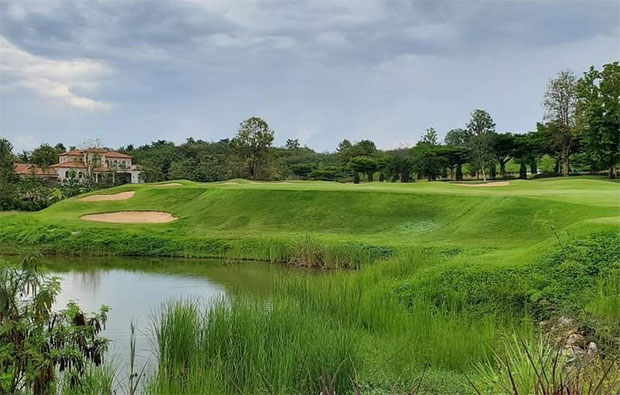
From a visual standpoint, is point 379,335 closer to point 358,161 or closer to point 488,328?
point 488,328

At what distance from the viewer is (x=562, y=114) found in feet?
160

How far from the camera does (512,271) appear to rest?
9.76 m

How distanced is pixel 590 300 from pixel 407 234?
11.2 m

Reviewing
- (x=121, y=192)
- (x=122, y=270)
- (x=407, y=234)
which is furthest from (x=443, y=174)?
(x=122, y=270)

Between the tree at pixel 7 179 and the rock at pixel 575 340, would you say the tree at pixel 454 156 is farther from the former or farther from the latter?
the rock at pixel 575 340

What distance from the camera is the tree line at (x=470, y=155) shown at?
40.2 meters

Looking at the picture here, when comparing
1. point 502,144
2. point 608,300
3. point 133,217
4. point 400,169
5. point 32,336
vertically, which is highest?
point 502,144

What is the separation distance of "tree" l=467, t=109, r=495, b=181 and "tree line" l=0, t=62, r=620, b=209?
0.08 metres

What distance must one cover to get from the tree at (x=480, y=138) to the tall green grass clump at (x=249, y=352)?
43.0 m

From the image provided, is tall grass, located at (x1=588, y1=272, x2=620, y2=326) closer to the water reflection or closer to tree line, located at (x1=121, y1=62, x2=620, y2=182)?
the water reflection

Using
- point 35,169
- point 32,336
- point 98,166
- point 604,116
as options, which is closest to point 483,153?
point 604,116

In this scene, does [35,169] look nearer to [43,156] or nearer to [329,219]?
[43,156]

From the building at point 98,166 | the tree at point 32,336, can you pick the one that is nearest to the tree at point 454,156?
the building at point 98,166

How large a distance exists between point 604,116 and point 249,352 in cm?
3957
